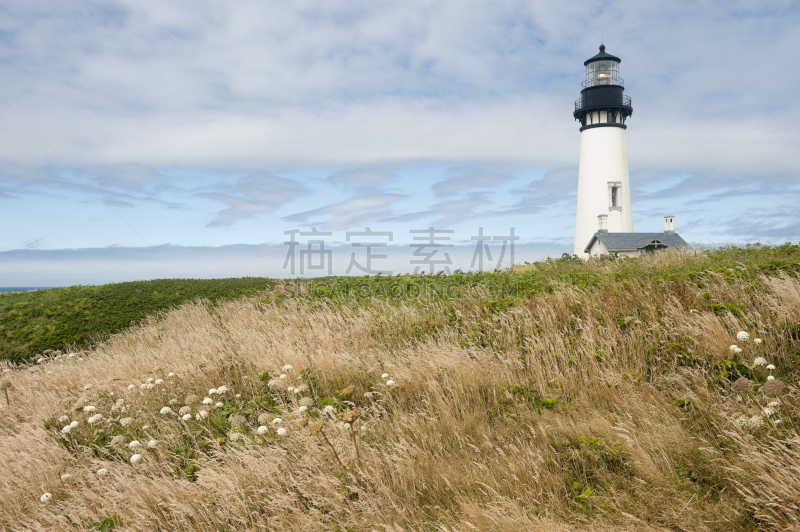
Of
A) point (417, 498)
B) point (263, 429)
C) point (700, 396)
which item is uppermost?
point (700, 396)

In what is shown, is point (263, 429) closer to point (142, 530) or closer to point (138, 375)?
point (142, 530)

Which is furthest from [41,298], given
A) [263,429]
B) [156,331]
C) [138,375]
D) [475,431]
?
[475,431]

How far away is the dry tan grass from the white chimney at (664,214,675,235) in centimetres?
2261

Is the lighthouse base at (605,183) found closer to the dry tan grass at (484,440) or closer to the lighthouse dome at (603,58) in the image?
the lighthouse dome at (603,58)

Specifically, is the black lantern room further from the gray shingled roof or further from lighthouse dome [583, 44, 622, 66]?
the gray shingled roof

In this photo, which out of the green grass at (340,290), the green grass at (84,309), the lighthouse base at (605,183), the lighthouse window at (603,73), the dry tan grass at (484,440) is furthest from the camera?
the lighthouse window at (603,73)

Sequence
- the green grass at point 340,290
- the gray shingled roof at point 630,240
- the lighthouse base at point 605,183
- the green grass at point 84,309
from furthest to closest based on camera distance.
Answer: the lighthouse base at point 605,183
the gray shingled roof at point 630,240
the green grass at point 84,309
the green grass at point 340,290

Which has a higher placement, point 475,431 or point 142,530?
point 475,431

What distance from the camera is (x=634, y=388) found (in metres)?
4.38

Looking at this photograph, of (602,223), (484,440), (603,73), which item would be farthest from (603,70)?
(484,440)

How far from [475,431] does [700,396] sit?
7.02 feet

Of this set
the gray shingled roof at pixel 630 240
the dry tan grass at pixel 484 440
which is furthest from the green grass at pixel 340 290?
the gray shingled roof at pixel 630 240

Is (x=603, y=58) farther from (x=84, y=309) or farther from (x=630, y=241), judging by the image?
(x=84, y=309)

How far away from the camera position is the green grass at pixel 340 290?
838 cm
